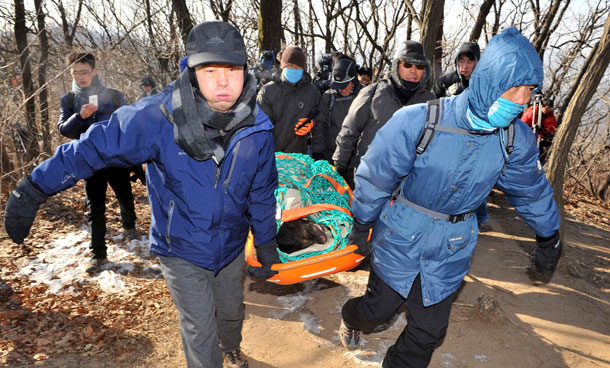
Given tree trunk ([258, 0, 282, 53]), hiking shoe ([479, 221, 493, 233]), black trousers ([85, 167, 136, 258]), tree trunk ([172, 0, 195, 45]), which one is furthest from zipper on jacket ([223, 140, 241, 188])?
tree trunk ([172, 0, 195, 45])

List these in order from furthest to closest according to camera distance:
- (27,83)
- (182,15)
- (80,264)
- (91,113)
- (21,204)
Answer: (182,15)
(27,83)
(80,264)
(91,113)
(21,204)

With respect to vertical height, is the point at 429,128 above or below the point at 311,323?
above

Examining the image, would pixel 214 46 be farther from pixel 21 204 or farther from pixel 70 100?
pixel 70 100

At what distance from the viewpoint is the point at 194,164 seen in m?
2.10

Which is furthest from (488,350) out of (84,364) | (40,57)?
(40,57)

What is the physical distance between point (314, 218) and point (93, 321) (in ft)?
7.35

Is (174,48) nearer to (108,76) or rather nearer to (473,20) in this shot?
(108,76)

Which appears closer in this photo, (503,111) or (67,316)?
(503,111)

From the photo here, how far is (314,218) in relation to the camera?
3.66m

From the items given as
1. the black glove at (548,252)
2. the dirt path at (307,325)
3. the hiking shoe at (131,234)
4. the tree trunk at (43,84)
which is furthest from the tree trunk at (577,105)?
the tree trunk at (43,84)

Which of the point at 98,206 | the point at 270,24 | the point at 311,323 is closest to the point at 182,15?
the point at 270,24

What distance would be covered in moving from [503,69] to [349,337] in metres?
2.30

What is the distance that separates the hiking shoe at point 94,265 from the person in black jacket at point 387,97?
119 inches

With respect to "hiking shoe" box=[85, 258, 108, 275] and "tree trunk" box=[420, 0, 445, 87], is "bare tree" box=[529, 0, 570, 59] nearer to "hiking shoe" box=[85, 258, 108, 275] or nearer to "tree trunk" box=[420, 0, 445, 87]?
"tree trunk" box=[420, 0, 445, 87]
